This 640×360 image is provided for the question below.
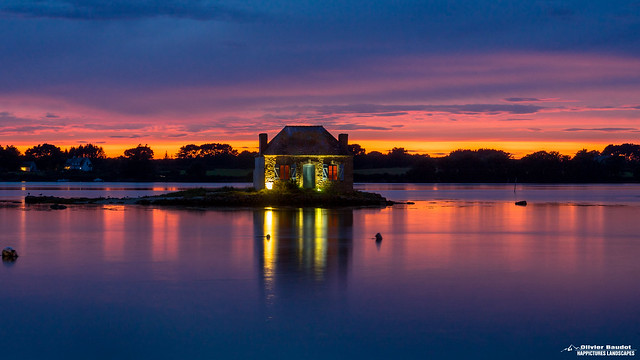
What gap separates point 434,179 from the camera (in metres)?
140

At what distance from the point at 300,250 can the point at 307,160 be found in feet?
76.1

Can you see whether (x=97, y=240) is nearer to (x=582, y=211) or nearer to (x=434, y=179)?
(x=582, y=211)

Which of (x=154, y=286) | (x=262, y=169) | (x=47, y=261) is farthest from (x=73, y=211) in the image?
(x=154, y=286)

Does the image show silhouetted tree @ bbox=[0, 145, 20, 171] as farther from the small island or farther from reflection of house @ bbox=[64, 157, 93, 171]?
the small island

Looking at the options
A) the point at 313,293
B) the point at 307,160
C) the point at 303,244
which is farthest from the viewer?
the point at 307,160

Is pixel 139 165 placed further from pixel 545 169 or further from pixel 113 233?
pixel 113 233

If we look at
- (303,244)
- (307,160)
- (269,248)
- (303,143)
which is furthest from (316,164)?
(269,248)

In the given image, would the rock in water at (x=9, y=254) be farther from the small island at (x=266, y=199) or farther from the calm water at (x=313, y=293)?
the small island at (x=266, y=199)

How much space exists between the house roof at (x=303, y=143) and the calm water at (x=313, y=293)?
51.1 feet

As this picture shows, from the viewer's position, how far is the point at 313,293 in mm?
14805

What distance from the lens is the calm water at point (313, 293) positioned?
434 inches

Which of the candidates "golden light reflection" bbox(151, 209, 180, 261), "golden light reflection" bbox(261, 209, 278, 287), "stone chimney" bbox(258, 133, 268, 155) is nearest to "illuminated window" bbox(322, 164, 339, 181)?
"stone chimney" bbox(258, 133, 268, 155)

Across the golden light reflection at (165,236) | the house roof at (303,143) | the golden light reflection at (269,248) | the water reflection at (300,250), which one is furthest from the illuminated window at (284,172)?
the golden light reflection at (269,248)

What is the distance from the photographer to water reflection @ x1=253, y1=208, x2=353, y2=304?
16.5 metres
